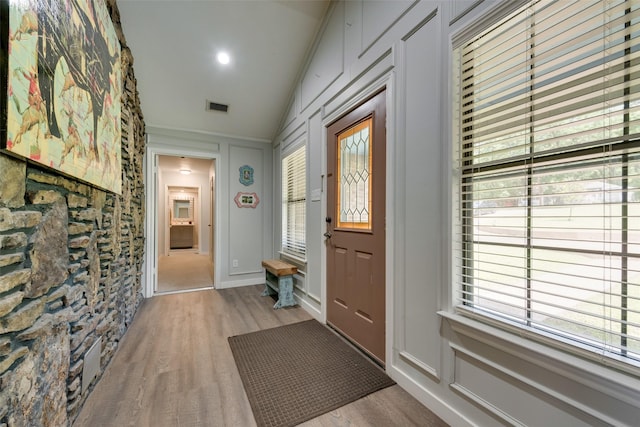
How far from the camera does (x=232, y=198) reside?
3.94m

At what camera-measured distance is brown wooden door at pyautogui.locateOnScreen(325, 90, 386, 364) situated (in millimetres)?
1889

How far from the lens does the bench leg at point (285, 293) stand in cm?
306

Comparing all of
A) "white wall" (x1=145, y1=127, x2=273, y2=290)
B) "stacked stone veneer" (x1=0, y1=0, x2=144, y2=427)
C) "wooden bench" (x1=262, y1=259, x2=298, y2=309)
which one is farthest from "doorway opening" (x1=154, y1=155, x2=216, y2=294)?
"stacked stone veneer" (x1=0, y1=0, x2=144, y2=427)

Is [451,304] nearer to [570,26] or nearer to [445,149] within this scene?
[445,149]

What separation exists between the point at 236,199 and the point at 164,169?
4189 mm

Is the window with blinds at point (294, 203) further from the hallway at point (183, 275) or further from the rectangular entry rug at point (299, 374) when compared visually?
the hallway at point (183, 275)

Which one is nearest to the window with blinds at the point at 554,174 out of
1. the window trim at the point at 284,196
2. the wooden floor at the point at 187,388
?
the wooden floor at the point at 187,388

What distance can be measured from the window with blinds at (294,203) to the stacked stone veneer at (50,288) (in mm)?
1821

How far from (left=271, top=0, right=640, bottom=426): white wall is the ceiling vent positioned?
195 cm

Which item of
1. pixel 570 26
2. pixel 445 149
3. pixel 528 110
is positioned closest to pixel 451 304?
pixel 445 149

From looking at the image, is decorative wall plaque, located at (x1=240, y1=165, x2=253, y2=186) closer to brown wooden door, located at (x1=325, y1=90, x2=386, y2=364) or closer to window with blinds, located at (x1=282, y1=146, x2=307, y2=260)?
window with blinds, located at (x1=282, y1=146, x2=307, y2=260)

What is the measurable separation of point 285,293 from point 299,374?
1366 millimetres

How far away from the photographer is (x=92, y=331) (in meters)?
1.58

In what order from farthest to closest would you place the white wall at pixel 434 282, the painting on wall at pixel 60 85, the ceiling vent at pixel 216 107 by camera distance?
the ceiling vent at pixel 216 107, the white wall at pixel 434 282, the painting on wall at pixel 60 85
